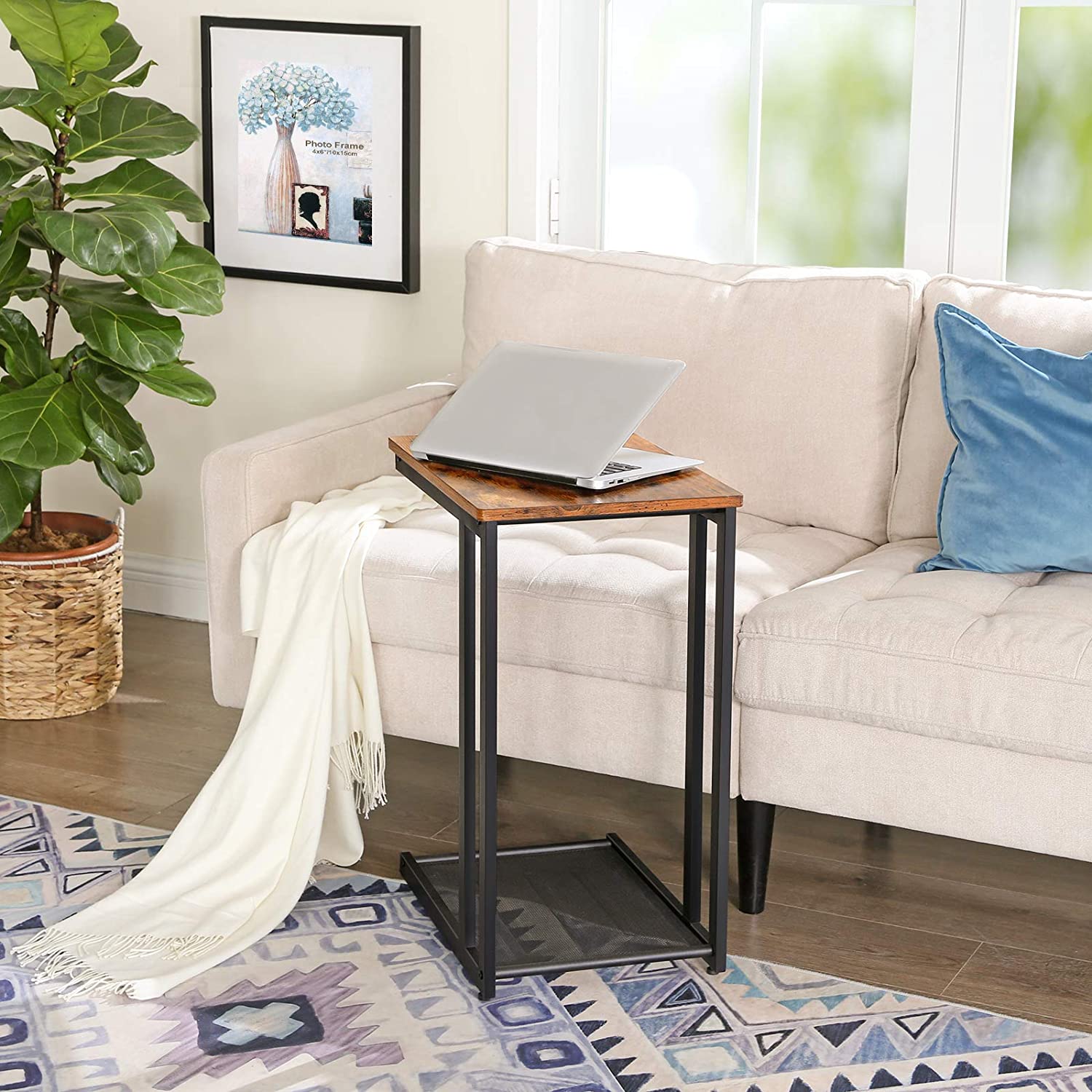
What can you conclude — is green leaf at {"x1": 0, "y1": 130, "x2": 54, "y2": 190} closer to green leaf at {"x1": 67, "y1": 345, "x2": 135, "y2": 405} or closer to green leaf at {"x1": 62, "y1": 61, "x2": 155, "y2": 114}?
green leaf at {"x1": 62, "y1": 61, "x2": 155, "y2": 114}

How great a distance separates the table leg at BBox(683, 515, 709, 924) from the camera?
2090 millimetres

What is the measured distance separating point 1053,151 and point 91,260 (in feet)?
5.75

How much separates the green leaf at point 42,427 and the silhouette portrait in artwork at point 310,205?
76 centimetres

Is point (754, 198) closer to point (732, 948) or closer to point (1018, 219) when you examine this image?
point (1018, 219)

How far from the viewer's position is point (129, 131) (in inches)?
118

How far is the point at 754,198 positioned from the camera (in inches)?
122

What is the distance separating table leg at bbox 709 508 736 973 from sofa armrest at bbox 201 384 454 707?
885 mm

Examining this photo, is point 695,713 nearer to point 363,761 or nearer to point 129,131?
point 363,761

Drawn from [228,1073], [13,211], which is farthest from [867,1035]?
[13,211]

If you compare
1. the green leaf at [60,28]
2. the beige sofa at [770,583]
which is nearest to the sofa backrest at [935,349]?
the beige sofa at [770,583]

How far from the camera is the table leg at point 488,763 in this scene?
75.4 inches

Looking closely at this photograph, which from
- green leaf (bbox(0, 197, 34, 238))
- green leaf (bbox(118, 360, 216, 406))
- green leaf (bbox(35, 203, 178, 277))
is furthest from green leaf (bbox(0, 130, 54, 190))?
green leaf (bbox(118, 360, 216, 406))

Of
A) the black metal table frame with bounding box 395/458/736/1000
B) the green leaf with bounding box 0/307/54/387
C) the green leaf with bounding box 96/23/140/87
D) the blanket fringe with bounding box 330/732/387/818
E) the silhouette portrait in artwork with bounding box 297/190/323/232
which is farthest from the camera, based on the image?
the silhouette portrait in artwork with bounding box 297/190/323/232

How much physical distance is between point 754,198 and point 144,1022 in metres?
1.96
